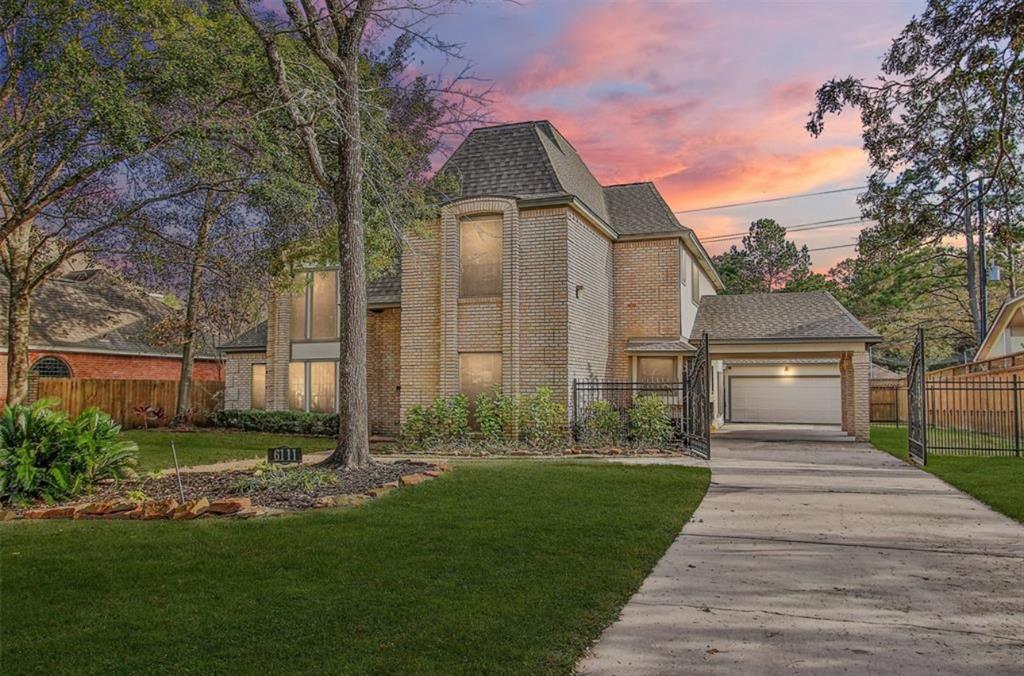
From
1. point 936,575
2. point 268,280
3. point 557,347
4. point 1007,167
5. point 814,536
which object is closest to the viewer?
point 936,575

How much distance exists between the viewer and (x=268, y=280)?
16.8 metres

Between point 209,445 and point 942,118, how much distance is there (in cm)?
1486

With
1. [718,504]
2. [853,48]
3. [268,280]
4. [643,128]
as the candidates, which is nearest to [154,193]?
[268,280]

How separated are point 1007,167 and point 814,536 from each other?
6.28m

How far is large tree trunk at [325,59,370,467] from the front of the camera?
10.2 metres

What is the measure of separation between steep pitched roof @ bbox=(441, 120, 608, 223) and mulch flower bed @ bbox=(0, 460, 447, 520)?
7.78 metres

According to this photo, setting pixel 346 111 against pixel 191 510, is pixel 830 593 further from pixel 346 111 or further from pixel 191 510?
pixel 346 111

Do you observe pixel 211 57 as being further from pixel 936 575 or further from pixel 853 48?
pixel 936 575

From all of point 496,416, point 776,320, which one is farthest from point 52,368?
point 776,320

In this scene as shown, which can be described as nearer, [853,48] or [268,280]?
[853,48]

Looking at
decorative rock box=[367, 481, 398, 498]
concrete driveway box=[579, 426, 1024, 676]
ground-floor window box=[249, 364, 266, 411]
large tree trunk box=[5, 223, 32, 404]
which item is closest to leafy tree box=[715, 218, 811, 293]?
ground-floor window box=[249, 364, 266, 411]

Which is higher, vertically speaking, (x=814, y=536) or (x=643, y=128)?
(x=643, y=128)

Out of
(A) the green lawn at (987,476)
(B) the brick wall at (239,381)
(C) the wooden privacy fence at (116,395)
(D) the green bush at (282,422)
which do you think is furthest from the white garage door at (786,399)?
(C) the wooden privacy fence at (116,395)

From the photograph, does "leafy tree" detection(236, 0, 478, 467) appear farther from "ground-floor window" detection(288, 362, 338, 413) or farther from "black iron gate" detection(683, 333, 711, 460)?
"ground-floor window" detection(288, 362, 338, 413)
